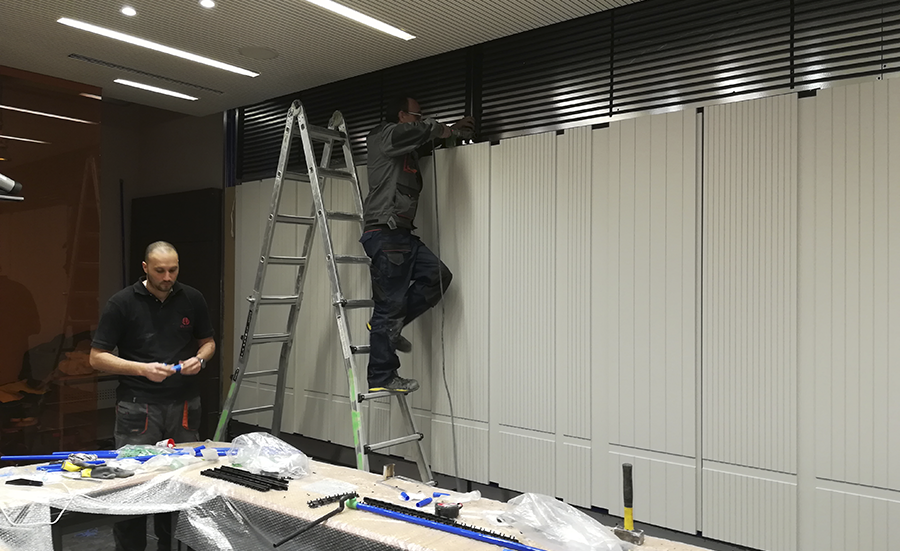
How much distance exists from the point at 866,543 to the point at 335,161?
3504mm

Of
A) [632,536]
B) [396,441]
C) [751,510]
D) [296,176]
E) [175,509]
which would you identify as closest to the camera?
[632,536]

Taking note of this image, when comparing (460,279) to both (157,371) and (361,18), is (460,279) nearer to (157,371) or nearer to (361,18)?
(361,18)

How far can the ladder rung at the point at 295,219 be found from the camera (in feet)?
12.8

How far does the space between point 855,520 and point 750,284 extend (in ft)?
3.11

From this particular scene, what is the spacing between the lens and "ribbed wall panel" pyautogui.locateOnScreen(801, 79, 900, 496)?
2389mm

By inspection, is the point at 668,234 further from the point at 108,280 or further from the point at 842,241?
the point at 108,280

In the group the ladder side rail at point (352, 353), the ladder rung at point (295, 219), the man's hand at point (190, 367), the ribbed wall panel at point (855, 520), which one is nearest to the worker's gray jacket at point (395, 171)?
the ladder side rail at point (352, 353)

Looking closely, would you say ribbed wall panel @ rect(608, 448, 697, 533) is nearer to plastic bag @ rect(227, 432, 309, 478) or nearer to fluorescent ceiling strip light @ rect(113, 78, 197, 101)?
plastic bag @ rect(227, 432, 309, 478)

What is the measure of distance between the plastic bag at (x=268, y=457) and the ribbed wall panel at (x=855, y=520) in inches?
77.2

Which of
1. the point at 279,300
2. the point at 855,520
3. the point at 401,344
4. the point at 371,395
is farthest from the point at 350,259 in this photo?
the point at 855,520

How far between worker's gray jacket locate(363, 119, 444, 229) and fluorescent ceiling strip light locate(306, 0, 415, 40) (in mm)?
462

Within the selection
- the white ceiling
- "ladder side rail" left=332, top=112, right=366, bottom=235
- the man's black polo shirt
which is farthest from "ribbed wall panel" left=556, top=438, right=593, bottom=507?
the white ceiling

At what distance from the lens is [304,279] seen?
4.31 m

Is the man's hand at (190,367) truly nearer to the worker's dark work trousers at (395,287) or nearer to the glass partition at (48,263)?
the worker's dark work trousers at (395,287)
